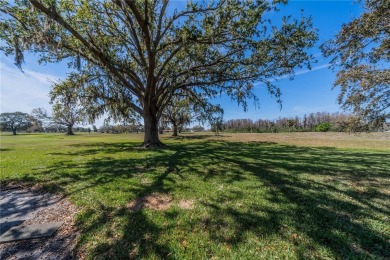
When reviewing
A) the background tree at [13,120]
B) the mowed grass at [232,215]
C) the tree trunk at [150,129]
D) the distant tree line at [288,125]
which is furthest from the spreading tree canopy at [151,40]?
the background tree at [13,120]

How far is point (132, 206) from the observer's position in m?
4.02

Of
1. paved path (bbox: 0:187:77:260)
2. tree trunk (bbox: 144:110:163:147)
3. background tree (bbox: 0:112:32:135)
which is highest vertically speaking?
background tree (bbox: 0:112:32:135)

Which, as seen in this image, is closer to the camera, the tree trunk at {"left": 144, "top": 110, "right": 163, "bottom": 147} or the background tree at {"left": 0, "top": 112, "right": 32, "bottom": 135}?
the tree trunk at {"left": 144, "top": 110, "right": 163, "bottom": 147}

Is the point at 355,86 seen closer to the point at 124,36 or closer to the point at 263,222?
the point at 263,222

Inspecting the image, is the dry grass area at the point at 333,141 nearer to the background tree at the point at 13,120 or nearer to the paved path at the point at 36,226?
the paved path at the point at 36,226

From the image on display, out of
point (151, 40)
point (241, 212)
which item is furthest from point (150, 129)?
point (241, 212)

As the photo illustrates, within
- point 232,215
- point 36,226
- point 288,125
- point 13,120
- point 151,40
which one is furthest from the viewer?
point 288,125

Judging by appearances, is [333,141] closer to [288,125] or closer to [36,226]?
[36,226]

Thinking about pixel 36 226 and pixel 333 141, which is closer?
pixel 36 226

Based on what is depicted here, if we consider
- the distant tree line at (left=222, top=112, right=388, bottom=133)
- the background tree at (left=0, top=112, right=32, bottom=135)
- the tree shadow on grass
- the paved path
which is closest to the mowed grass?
the tree shadow on grass

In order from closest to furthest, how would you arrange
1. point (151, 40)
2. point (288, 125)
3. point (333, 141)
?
point (151, 40) < point (333, 141) < point (288, 125)

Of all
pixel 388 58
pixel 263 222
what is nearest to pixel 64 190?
pixel 263 222

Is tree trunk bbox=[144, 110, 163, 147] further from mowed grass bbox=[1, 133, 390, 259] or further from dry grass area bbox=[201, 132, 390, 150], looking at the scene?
dry grass area bbox=[201, 132, 390, 150]

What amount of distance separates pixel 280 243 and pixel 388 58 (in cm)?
1364
